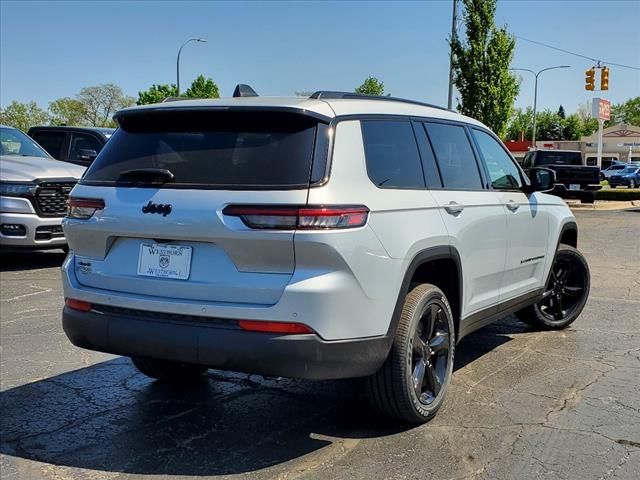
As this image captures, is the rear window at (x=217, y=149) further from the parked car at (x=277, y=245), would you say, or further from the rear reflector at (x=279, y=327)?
the rear reflector at (x=279, y=327)

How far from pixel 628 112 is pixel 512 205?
138873 mm

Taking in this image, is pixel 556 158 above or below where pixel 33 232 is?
above

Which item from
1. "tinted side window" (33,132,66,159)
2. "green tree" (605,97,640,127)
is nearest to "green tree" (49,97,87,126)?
"tinted side window" (33,132,66,159)

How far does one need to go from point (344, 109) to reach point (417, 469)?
189 cm

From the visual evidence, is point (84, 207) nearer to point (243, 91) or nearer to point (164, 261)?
point (164, 261)

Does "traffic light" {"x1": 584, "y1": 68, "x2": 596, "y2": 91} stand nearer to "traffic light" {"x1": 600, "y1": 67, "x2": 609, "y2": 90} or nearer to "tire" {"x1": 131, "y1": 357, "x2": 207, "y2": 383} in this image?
"traffic light" {"x1": 600, "y1": 67, "x2": 609, "y2": 90}

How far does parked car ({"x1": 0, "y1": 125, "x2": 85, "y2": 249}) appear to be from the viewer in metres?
8.74

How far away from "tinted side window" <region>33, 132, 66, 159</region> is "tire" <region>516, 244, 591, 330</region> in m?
9.49

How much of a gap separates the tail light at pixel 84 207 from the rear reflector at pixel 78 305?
46 cm

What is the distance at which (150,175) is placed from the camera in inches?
136

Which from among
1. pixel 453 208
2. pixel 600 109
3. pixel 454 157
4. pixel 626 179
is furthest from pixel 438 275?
pixel 626 179

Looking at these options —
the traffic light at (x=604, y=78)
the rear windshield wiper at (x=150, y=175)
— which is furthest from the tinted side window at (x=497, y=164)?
the traffic light at (x=604, y=78)

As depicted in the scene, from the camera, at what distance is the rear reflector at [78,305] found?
361 centimetres

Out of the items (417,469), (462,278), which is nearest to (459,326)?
(462,278)
